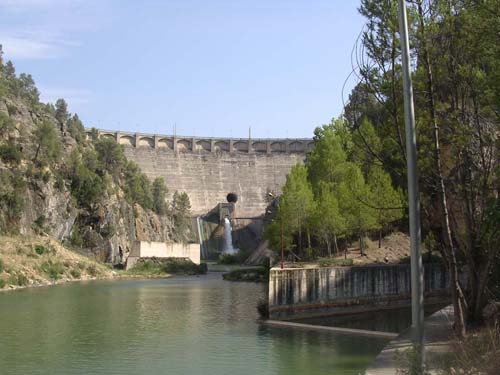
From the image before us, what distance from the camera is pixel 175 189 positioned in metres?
116

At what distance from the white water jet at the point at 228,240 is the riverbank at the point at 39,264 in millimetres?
39458

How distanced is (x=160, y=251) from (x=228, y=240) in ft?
90.1

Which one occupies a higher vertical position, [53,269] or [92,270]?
[53,269]

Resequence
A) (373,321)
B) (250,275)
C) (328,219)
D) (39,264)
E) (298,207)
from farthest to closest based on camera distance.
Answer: (250,275)
(39,264)
(298,207)
(328,219)
(373,321)

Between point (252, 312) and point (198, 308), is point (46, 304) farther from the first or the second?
point (252, 312)

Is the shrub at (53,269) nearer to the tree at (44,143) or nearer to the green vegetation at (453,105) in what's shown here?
the tree at (44,143)

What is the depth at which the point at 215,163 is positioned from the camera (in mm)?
121062

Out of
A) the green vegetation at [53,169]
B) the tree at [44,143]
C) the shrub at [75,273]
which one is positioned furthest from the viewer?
the tree at [44,143]

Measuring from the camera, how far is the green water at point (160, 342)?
65.5ft

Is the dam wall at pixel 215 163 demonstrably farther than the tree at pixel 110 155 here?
Yes

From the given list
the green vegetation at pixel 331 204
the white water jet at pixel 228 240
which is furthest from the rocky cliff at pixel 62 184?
the green vegetation at pixel 331 204

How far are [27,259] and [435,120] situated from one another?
4444 cm

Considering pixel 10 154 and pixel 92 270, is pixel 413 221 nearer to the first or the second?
pixel 92 270

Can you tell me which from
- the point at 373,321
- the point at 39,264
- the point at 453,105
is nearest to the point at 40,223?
the point at 39,264
